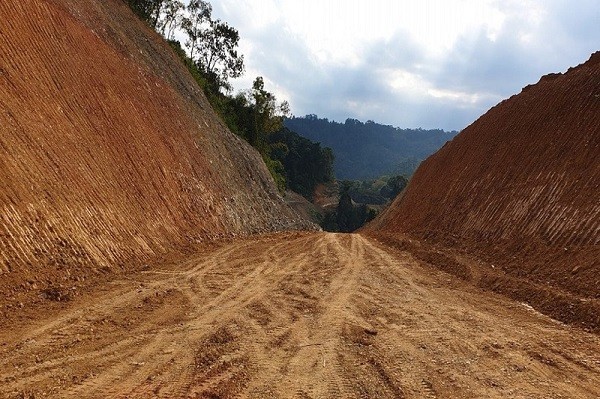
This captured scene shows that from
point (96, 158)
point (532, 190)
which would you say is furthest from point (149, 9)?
point (532, 190)

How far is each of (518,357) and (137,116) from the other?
16639 millimetres

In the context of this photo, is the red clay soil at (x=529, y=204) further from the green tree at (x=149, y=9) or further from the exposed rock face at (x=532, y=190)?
the green tree at (x=149, y=9)

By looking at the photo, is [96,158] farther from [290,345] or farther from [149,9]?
[149,9]

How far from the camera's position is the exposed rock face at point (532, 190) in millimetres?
11398

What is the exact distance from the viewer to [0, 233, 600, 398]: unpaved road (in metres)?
5.43

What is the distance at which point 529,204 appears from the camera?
1457 centimetres

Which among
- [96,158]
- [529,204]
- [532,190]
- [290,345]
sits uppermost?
[532,190]

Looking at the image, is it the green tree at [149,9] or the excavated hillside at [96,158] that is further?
the green tree at [149,9]

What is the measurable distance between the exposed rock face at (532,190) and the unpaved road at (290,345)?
8.80ft

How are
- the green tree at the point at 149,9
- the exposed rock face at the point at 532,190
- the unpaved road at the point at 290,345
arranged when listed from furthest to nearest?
the green tree at the point at 149,9, the exposed rock face at the point at 532,190, the unpaved road at the point at 290,345

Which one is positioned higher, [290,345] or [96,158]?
[96,158]

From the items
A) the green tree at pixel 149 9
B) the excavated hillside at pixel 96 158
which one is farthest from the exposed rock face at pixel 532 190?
the green tree at pixel 149 9

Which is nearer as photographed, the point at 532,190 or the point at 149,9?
the point at 532,190

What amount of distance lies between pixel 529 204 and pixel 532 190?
75 centimetres
